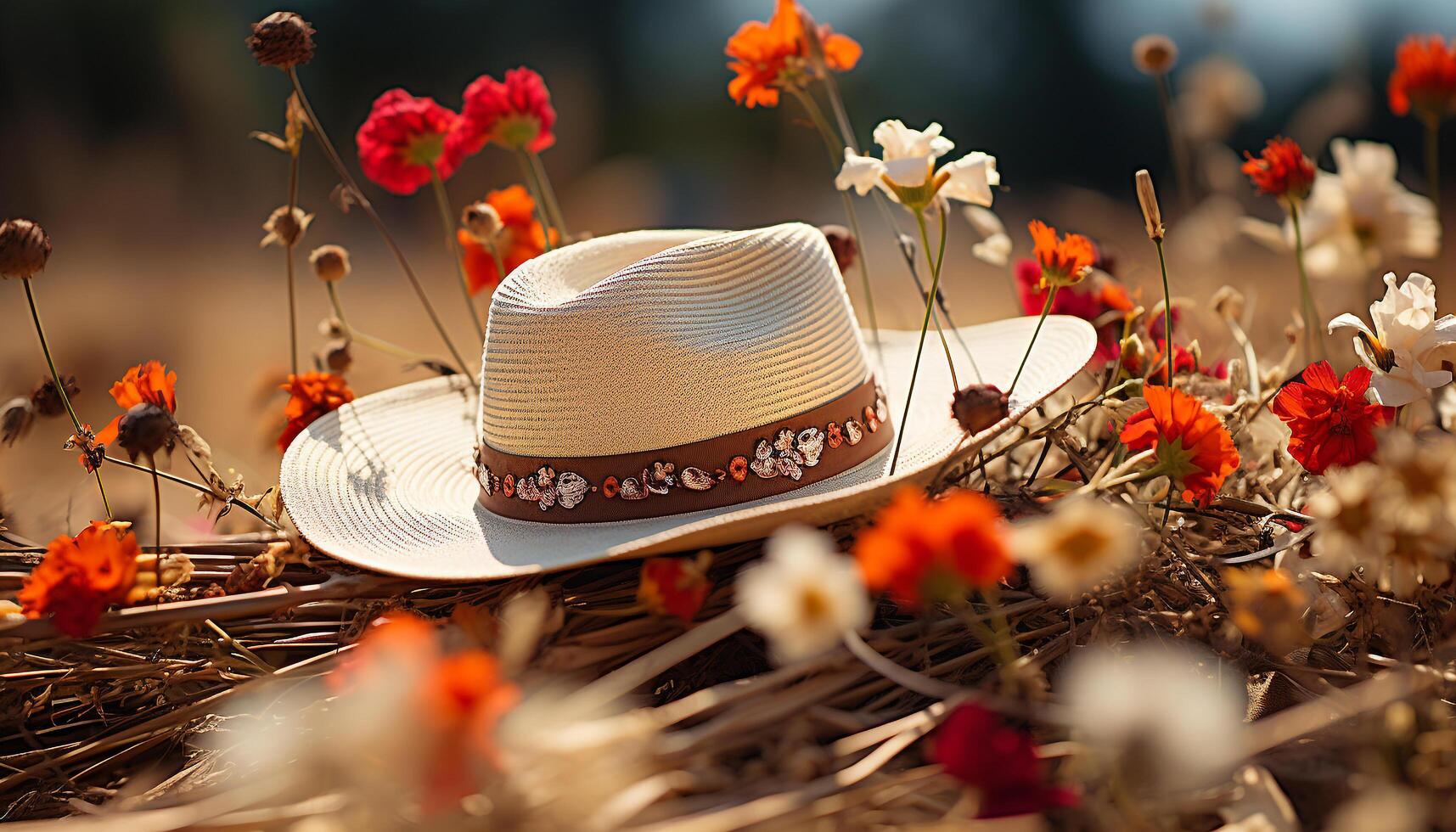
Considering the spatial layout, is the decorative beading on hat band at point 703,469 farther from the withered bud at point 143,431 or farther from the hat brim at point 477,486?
the withered bud at point 143,431

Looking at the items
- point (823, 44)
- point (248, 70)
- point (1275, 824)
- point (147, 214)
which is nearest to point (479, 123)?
point (823, 44)

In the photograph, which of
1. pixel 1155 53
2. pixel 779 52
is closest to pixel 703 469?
pixel 779 52

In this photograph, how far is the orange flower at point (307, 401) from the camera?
1.28 meters

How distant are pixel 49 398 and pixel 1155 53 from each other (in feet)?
4.78

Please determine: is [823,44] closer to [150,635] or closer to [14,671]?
[150,635]

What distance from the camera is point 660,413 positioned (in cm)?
93

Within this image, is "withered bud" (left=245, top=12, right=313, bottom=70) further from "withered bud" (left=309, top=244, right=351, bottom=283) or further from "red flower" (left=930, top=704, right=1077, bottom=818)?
"red flower" (left=930, top=704, right=1077, bottom=818)

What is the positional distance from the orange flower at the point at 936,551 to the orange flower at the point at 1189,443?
33 cm

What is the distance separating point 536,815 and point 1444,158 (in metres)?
2.76

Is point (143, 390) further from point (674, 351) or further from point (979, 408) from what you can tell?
point (979, 408)

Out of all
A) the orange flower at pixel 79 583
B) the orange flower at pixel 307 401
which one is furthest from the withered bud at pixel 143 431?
the orange flower at pixel 307 401

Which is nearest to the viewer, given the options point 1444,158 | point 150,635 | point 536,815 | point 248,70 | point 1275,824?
point 536,815

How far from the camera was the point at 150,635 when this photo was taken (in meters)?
0.90

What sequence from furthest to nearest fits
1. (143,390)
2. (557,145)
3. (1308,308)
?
(557,145) < (1308,308) < (143,390)
